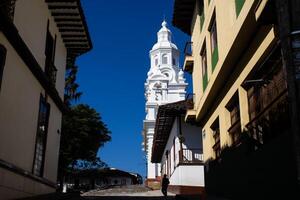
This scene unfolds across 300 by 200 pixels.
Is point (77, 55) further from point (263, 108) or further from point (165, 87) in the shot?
point (165, 87)

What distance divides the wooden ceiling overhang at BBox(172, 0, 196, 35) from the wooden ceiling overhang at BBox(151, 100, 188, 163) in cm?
355

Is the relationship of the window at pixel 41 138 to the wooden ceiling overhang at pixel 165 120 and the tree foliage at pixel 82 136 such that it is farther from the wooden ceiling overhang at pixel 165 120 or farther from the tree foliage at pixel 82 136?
the tree foliage at pixel 82 136

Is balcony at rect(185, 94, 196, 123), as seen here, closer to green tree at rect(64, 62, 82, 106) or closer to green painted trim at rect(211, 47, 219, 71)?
green painted trim at rect(211, 47, 219, 71)

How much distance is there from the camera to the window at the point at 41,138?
1363 centimetres

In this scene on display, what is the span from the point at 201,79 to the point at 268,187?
850cm

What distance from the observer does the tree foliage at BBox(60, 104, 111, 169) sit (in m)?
36.0

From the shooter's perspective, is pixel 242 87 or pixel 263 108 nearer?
pixel 263 108

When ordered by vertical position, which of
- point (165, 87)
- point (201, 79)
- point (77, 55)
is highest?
point (165, 87)

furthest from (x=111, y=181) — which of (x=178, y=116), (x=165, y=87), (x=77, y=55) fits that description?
(x=77, y=55)

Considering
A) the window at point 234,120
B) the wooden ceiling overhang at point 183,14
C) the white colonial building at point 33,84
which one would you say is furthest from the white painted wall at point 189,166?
the window at point 234,120

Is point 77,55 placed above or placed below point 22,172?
above

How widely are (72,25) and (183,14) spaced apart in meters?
5.34

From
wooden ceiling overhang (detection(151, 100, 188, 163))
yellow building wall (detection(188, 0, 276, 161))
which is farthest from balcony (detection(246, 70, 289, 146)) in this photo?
wooden ceiling overhang (detection(151, 100, 188, 163))

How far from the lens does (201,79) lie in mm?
17125
